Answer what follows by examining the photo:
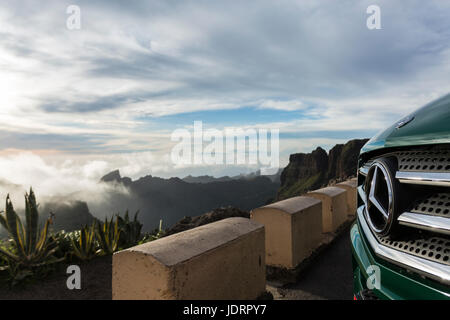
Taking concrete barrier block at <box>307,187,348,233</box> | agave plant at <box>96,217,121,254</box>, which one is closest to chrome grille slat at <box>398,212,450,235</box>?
concrete barrier block at <box>307,187,348,233</box>

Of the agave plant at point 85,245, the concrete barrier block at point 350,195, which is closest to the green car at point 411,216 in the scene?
the agave plant at point 85,245

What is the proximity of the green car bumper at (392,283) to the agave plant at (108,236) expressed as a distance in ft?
19.8

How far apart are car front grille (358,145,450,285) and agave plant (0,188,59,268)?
20.7 feet

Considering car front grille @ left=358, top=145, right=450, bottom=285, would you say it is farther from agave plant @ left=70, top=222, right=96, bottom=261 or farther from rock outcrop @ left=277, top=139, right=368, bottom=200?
rock outcrop @ left=277, top=139, right=368, bottom=200

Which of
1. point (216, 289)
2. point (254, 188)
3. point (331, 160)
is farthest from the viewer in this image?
point (254, 188)

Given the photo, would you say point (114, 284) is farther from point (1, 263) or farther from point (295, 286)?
point (1, 263)

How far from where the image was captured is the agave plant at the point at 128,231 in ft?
24.5

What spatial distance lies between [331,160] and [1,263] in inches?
4447

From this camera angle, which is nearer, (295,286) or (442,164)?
(442,164)

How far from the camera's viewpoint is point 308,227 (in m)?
5.30

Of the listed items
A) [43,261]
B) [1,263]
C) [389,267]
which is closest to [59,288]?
[43,261]

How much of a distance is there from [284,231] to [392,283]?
3.18 metres

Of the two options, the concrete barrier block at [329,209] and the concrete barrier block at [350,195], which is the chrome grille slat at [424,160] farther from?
the concrete barrier block at [350,195]
